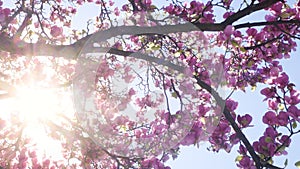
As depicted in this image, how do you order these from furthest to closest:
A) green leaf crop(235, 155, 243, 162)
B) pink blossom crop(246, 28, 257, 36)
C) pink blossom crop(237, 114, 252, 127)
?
pink blossom crop(246, 28, 257, 36)
pink blossom crop(237, 114, 252, 127)
green leaf crop(235, 155, 243, 162)

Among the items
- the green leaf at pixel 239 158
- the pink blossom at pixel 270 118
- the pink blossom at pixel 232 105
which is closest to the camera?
the pink blossom at pixel 270 118

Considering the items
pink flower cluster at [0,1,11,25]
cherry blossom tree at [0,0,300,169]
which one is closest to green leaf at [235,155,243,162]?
cherry blossom tree at [0,0,300,169]

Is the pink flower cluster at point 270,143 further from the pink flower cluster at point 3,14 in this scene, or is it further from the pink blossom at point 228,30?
the pink flower cluster at point 3,14

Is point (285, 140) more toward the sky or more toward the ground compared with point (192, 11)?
more toward the ground

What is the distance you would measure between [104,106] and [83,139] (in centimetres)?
131

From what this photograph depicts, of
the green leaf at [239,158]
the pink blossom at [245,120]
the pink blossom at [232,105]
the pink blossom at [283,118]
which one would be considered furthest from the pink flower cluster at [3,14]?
the pink blossom at [283,118]

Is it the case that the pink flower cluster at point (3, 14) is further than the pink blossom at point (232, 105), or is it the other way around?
the pink flower cluster at point (3, 14)

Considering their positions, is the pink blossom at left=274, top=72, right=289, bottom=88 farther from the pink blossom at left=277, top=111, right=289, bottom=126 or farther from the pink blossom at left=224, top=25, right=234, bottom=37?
the pink blossom at left=224, top=25, right=234, bottom=37

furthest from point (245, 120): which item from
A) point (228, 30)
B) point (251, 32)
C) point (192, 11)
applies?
point (192, 11)

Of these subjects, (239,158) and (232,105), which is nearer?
(239,158)

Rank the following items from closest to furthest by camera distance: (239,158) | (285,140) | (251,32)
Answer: (285,140) → (239,158) → (251,32)

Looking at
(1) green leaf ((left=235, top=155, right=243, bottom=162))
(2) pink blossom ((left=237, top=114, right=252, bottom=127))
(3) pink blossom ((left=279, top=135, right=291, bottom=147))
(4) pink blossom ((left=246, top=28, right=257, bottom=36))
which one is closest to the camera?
(3) pink blossom ((left=279, top=135, right=291, bottom=147))

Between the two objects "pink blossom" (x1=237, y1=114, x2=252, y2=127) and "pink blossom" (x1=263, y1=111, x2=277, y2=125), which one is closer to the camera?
"pink blossom" (x1=263, y1=111, x2=277, y2=125)

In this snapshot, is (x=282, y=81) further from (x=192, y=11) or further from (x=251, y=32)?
(x=192, y=11)
